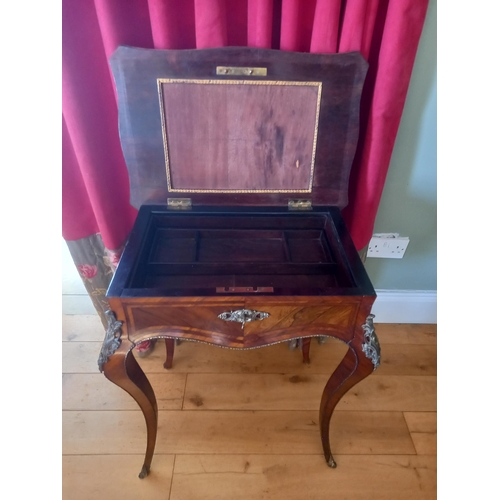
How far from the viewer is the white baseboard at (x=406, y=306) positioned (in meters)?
1.47

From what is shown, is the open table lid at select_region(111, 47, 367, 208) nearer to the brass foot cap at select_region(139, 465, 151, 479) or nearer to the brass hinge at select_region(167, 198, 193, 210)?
the brass hinge at select_region(167, 198, 193, 210)

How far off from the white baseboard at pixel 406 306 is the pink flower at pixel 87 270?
104 cm

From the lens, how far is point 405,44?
84 centimetres

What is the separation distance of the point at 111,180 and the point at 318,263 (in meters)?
0.63

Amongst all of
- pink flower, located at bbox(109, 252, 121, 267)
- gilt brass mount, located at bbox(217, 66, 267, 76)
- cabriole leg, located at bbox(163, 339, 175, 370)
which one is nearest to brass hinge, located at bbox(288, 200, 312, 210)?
gilt brass mount, located at bbox(217, 66, 267, 76)

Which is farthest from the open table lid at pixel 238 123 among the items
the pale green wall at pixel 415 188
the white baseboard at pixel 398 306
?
the white baseboard at pixel 398 306

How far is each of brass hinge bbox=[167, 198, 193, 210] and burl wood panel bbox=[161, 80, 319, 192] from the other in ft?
0.11

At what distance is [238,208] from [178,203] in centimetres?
16

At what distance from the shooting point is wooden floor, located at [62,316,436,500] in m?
1.07

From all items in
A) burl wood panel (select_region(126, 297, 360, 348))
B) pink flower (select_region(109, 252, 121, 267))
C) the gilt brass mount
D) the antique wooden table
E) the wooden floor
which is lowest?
the wooden floor

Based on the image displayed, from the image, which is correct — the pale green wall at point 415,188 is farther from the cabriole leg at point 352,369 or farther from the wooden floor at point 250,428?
the cabriole leg at point 352,369

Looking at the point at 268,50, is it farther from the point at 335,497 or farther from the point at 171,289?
the point at 335,497

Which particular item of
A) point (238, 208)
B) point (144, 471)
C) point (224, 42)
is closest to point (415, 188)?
point (238, 208)
